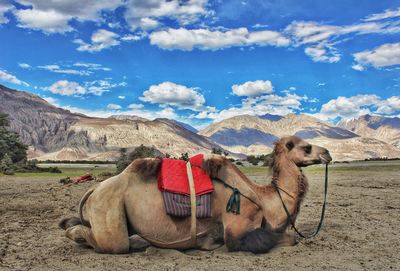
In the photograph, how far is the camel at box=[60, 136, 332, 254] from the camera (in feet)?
21.8

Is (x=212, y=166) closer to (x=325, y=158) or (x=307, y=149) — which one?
(x=307, y=149)

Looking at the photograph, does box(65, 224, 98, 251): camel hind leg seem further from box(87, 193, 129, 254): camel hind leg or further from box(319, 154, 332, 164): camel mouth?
box(319, 154, 332, 164): camel mouth

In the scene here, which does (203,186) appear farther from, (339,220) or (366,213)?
(366,213)

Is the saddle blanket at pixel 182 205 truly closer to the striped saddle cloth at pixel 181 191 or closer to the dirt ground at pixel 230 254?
the striped saddle cloth at pixel 181 191

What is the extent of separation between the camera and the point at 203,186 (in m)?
6.80

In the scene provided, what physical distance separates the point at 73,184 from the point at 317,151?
1930cm

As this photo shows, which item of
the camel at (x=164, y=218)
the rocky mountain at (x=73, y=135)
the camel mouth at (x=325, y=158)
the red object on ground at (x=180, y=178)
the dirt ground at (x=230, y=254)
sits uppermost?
the rocky mountain at (x=73, y=135)

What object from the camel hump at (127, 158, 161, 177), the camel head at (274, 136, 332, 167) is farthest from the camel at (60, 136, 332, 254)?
the camel head at (274, 136, 332, 167)

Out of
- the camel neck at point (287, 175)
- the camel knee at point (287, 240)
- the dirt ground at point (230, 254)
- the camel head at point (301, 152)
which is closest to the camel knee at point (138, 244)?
the dirt ground at point (230, 254)

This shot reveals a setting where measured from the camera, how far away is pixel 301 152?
303 inches

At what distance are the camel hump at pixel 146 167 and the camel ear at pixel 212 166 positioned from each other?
0.77 m

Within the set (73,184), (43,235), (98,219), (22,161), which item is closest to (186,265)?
(98,219)

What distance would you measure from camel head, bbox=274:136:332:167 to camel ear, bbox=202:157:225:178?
4.30 feet

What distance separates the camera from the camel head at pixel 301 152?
7.61 m
